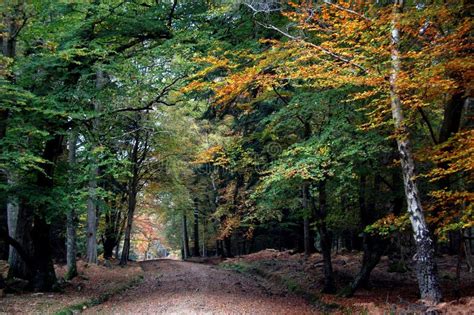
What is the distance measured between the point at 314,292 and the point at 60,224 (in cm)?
1718

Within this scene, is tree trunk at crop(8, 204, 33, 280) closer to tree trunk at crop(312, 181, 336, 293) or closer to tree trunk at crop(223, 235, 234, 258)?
tree trunk at crop(312, 181, 336, 293)

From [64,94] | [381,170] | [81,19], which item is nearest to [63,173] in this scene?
[64,94]

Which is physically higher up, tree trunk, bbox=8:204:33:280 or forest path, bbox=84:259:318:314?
tree trunk, bbox=8:204:33:280

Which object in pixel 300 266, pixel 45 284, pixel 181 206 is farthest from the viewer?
pixel 181 206

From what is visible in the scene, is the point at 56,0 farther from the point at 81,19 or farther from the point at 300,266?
the point at 300,266

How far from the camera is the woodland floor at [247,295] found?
9.82 m

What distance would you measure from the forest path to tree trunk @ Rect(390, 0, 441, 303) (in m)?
3.68

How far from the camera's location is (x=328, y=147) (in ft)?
32.5

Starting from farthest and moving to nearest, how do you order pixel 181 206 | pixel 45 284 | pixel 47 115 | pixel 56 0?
pixel 181 206 → pixel 45 284 → pixel 47 115 → pixel 56 0

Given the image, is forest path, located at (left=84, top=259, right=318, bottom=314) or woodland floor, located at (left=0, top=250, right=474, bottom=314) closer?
woodland floor, located at (left=0, top=250, right=474, bottom=314)

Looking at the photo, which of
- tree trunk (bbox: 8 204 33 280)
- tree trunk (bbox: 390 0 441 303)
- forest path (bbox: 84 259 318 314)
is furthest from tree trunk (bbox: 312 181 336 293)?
tree trunk (bbox: 8 204 33 280)

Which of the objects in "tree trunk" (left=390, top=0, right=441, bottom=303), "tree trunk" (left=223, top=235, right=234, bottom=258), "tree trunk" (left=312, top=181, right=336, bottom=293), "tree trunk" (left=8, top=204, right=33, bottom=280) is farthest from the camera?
"tree trunk" (left=223, top=235, right=234, bottom=258)

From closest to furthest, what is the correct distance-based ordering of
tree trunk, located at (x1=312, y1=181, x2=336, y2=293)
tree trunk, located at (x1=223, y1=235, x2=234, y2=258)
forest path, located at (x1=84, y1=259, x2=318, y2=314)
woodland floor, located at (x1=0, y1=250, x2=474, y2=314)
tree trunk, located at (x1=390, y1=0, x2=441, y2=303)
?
tree trunk, located at (x1=390, y1=0, x2=441, y2=303)
woodland floor, located at (x1=0, y1=250, x2=474, y2=314)
forest path, located at (x1=84, y1=259, x2=318, y2=314)
tree trunk, located at (x1=312, y1=181, x2=336, y2=293)
tree trunk, located at (x1=223, y1=235, x2=234, y2=258)

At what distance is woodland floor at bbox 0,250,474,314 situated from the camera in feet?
32.2
